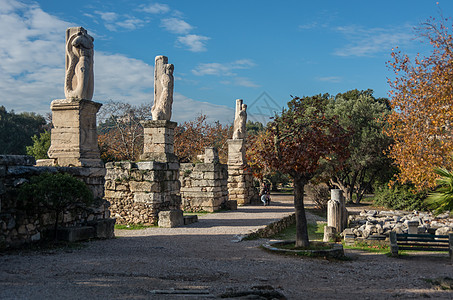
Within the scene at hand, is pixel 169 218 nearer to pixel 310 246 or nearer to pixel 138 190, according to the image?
pixel 138 190

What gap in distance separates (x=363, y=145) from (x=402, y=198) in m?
3.93

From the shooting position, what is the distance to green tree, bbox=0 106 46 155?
37.9m

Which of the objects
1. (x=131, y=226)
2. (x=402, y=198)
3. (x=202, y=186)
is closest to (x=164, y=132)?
(x=131, y=226)

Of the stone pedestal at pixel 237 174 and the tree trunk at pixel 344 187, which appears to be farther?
the tree trunk at pixel 344 187

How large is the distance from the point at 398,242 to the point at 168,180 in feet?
22.9

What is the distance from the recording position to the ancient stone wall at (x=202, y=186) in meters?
17.7

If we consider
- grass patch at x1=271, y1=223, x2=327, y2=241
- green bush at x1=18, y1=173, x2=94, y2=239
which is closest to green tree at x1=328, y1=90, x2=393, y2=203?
grass patch at x1=271, y1=223, x2=327, y2=241

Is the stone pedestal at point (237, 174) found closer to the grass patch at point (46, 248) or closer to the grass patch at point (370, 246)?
the grass patch at point (370, 246)

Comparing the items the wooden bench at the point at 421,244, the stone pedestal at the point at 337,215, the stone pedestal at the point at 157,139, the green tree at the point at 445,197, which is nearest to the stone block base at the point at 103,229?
the stone pedestal at the point at 157,139

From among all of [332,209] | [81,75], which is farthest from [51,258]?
[332,209]

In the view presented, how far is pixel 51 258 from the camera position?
22.8ft

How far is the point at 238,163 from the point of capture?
21625 millimetres

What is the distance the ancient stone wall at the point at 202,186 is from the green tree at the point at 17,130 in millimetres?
25732

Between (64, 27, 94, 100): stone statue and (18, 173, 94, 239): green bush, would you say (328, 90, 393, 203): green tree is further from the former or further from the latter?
(18, 173, 94, 239): green bush
